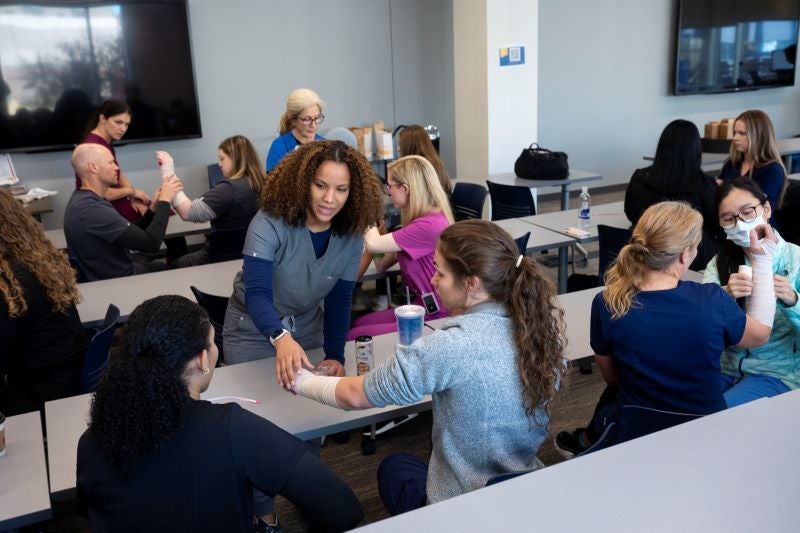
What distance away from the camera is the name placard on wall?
20.8 feet

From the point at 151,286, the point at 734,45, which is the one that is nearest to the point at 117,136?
the point at 151,286

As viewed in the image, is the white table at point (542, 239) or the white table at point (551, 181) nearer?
the white table at point (542, 239)

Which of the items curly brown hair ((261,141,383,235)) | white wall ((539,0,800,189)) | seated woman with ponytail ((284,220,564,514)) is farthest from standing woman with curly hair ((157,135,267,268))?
white wall ((539,0,800,189))

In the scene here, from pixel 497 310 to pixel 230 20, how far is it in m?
5.60

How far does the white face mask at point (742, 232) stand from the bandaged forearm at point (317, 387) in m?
1.56

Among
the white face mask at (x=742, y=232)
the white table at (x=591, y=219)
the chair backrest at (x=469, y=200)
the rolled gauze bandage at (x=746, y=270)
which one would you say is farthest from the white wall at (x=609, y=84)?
the rolled gauze bandage at (x=746, y=270)

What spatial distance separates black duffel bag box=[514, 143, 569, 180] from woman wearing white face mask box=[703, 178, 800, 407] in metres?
3.02

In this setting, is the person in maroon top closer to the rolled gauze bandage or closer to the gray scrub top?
the gray scrub top

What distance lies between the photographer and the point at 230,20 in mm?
6430

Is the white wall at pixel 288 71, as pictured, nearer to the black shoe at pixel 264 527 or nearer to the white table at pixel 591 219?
the white table at pixel 591 219

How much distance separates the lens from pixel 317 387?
188 centimetres

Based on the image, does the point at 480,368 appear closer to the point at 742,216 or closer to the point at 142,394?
the point at 142,394

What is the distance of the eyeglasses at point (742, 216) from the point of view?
253 centimetres

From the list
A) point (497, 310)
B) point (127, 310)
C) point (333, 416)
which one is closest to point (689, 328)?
point (497, 310)
